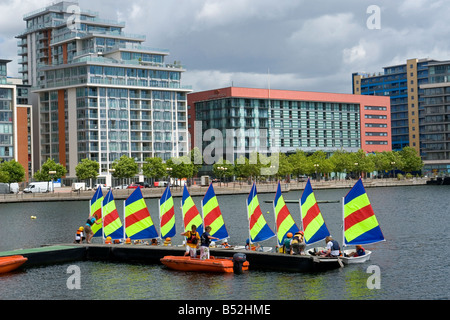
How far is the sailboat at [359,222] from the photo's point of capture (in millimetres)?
44188

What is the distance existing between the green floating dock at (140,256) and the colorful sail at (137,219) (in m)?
1.68

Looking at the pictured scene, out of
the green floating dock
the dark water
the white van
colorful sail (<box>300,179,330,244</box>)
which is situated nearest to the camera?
the dark water

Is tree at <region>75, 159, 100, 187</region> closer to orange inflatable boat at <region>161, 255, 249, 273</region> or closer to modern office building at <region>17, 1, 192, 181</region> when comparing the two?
modern office building at <region>17, 1, 192, 181</region>

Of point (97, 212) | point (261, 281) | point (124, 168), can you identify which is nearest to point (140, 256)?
point (97, 212)

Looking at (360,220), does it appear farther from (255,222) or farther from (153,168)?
(153,168)

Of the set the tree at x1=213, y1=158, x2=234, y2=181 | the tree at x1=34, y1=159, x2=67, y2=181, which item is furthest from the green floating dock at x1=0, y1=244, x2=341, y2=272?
the tree at x1=213, y1=158, x2=234, y2=181

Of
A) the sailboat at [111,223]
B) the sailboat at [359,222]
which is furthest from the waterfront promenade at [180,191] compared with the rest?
the sailboat at [359,222]

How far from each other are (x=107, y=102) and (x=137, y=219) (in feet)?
378

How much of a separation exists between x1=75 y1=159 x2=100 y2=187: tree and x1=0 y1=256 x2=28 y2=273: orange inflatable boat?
339 feet

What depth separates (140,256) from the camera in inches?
1898

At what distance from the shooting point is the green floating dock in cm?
4172

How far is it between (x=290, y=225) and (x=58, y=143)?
130 metres

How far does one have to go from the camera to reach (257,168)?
555 feet

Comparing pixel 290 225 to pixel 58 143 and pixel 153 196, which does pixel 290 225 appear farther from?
pixel 58 143
